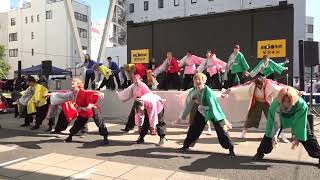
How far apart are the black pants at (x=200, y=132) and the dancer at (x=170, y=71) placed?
644 centimetres

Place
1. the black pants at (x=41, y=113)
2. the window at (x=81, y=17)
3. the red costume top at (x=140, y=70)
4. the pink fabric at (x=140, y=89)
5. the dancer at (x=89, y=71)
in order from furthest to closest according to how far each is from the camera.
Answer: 1. the window at (x=81, y=17)
2. the dancer at (x=89, y=71)
3. the red costume top at (x=140, y=70)
4. the black pants at (x=41, y=113)
5. the pink fabric at (x=140, y=89)

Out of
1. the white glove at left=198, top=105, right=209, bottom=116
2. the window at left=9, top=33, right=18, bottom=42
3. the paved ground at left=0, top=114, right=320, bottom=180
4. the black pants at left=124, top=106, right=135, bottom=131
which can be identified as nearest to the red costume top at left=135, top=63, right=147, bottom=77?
the black pants at left=124, top=106, right=135, bottom=131

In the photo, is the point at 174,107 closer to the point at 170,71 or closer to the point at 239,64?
the point at 170,71

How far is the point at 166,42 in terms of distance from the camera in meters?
18.2

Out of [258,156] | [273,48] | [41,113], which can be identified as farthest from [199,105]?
[273,48]

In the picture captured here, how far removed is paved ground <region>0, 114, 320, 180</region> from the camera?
21.9 feet

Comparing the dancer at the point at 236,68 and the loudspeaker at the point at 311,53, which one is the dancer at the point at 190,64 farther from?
the loudspeaker at the point at 311,53

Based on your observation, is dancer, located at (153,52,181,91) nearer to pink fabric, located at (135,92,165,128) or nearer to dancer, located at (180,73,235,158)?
pink fabric, located at (135,92,165,128)

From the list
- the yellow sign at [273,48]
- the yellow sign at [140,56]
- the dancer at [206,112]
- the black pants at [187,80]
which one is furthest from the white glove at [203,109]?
the yellow sign at [140,56]

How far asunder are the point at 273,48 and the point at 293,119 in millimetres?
8352

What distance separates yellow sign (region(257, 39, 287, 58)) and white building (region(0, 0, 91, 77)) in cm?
4105

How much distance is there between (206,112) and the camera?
7.78 metres

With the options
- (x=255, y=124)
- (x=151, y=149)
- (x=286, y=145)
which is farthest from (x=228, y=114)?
(x=151, y=149)

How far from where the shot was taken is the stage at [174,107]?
11414mm
